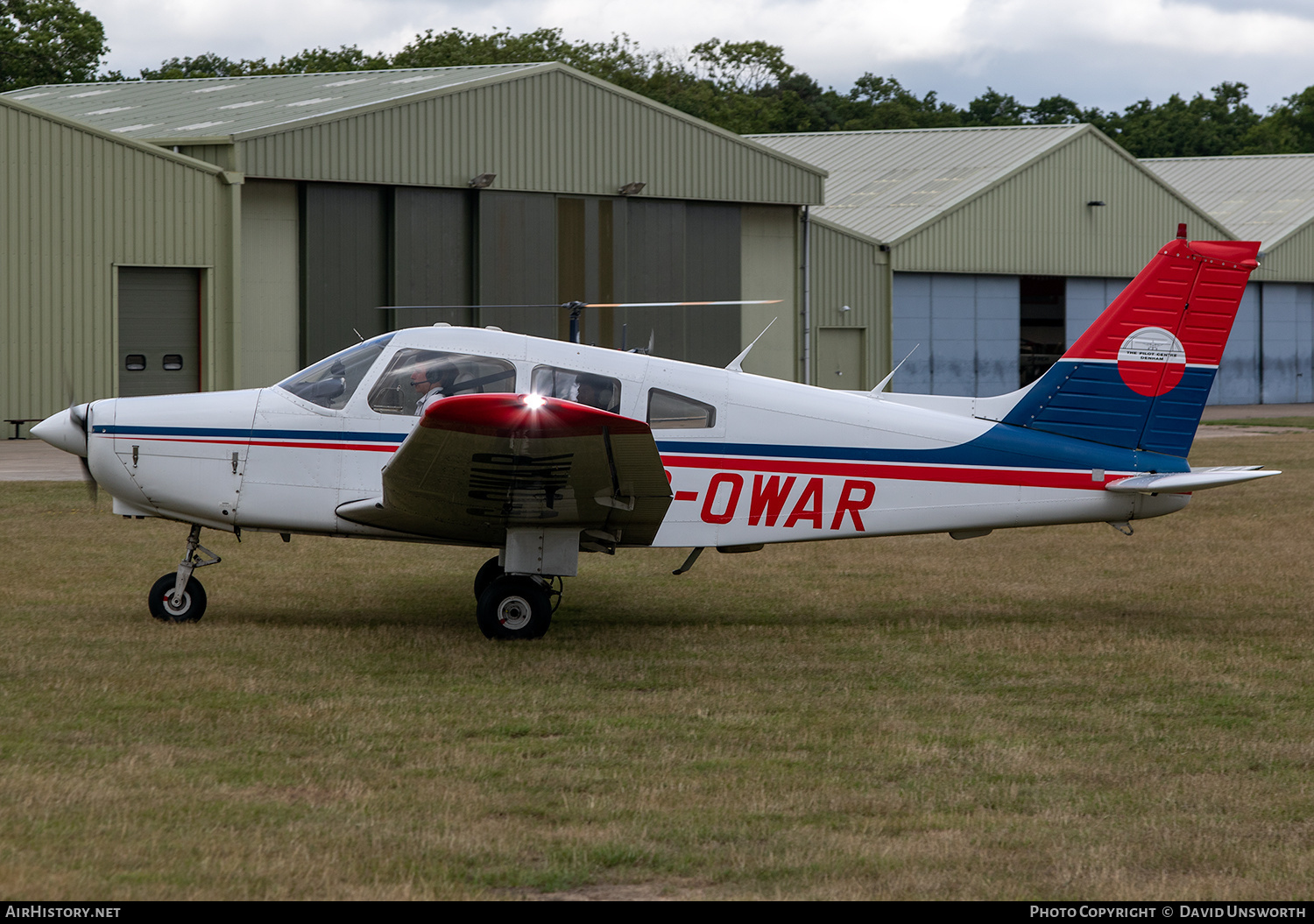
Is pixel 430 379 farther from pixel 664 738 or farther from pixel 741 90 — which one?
pixel 741 90

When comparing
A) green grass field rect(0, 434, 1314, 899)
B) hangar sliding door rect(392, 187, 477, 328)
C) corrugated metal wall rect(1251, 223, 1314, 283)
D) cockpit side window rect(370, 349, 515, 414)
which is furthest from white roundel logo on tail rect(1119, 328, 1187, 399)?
→ corrugated metal wall rect(1251, 223, 1314, 283)

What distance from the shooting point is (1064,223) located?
4147cm

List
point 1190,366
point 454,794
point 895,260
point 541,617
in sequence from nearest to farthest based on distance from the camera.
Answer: point 454,794, point 541,617, point 1190,366, point 895,260

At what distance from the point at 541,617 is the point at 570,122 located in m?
22.7

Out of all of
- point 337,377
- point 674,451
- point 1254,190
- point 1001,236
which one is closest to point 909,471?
point 674,451

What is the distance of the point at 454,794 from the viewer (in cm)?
614

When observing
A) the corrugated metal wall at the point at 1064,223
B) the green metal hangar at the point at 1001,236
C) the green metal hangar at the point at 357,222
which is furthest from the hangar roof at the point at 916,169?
the green metal hangar at the point at 357,222

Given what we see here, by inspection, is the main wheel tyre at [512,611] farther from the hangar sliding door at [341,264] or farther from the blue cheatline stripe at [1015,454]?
the hangar sliding door at [341,264]

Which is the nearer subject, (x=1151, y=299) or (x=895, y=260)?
(x=1151, y=299)

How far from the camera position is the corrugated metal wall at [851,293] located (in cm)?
3719

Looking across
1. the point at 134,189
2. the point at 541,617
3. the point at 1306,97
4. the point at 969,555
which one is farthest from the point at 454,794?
the point at 1306,97

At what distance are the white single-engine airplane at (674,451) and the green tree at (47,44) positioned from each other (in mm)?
51882

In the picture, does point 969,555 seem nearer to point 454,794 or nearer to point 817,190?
point 454,794

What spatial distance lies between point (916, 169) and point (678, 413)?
35.3 meters
